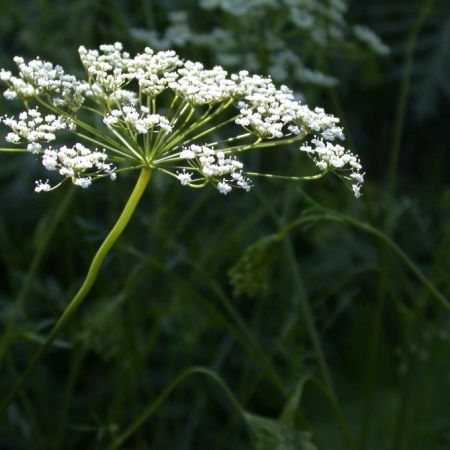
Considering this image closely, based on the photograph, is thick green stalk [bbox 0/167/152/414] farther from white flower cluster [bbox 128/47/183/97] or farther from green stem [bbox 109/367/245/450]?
green stem [bbox 109/367/245/450]

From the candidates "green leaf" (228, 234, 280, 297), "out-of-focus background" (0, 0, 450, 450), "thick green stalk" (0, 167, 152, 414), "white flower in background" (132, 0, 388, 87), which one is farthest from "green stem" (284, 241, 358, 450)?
"thick green stalk" (0, 167, 152, 414)

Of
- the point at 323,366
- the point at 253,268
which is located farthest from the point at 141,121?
the point at 323,366

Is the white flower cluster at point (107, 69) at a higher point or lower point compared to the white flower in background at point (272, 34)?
lower

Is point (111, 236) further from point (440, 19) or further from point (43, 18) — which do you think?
point (440, 19)

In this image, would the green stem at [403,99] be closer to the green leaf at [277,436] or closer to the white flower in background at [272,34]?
the white flower in background at [272,34]

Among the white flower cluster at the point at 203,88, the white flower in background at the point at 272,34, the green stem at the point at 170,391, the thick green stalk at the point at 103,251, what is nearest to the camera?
the thick green stalk at the point at 103,251

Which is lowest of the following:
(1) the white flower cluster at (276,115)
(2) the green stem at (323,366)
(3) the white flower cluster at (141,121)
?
(2) the green stem at (323,366)

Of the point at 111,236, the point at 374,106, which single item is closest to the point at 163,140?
the point at 111,236

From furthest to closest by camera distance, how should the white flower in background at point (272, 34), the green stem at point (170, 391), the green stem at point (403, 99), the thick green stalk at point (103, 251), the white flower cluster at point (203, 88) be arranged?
the white flower in background at point (272, 34) < the green stem at point (403, 99) < the green stem at point (170, 391) < the white flower cluster at point (203, 88) < the thick green stalk at point (103, 251)

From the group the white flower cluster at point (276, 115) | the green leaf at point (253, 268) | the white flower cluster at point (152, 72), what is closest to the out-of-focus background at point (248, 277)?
the green leaf at point (253, 268)
